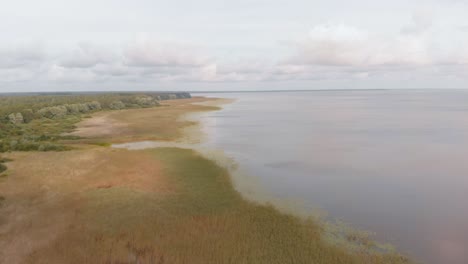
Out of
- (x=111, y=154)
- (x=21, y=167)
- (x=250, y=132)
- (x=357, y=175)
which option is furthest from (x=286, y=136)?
(x=21, y=167)

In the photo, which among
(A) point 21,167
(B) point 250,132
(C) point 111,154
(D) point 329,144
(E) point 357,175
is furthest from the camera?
(B) point 250,132

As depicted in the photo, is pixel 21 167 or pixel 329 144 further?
pixel 329 144

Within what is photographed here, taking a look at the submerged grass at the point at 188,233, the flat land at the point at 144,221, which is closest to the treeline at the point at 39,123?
the flat land at the point at 144,221

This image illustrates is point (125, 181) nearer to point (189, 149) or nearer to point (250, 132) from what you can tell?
point (189, 149)

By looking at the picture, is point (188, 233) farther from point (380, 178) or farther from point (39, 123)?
point (39, 123)

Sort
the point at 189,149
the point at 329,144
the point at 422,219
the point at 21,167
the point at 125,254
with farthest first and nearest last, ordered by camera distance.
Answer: the point at 329,144, the point at 189,149, the point at 21,167, the point at 422,219, the point at 125,254

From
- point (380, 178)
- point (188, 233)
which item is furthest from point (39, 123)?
point (380, 178)

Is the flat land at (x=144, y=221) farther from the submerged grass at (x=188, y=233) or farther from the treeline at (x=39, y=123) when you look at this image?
the treeline at (x=39, y=123)

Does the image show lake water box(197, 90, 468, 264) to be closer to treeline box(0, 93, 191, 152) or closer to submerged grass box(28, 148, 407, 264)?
submerged grass box(28, 148, 407, 264)
